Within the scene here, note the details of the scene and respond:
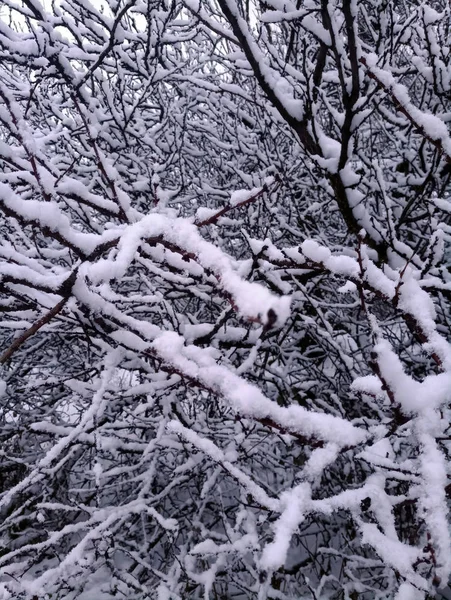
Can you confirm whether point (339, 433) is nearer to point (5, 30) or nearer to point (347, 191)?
point (347, 191)

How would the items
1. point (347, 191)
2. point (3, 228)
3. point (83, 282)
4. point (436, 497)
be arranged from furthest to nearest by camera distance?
point (3, 228) < point (347, 191) < point (83, 282) < point (436, 497)

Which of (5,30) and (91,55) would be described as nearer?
(5,30)

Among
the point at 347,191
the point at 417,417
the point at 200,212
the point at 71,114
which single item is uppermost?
the point at 71,114

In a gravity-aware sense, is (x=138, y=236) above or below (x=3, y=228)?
below

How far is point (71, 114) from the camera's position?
16.5 feet

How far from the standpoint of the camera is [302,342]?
5086 mm

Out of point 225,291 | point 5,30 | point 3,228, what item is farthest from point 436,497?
point 3,228

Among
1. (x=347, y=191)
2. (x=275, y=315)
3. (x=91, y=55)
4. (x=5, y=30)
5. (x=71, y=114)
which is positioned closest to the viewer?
(x=275, y=315)

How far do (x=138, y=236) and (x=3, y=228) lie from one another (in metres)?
3.83

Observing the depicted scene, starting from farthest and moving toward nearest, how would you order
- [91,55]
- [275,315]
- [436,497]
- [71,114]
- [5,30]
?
[71,114] < [91,55] < [5,30] < [436,497] < [275,315]

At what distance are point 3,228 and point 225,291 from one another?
4143 mm

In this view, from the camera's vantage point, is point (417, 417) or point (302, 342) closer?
point (417, 417)

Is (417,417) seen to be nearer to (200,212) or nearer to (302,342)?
(200,212)

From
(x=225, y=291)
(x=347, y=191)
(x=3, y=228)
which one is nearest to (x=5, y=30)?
(x=3, y=228)
